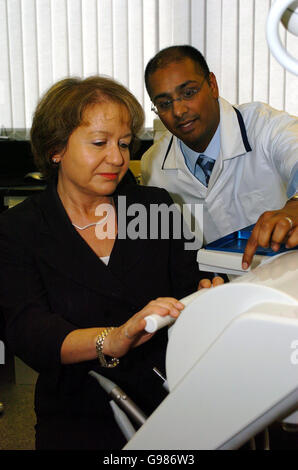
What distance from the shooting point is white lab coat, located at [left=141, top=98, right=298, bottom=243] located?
1795mm

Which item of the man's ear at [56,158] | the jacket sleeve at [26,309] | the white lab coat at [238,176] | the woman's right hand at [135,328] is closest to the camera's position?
the woman's right hand at [135,328]

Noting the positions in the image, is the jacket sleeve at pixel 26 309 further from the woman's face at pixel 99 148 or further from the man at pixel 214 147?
the man at pixel 214 147

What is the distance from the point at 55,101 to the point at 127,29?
229 cm

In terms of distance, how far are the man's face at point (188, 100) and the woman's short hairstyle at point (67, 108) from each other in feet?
1.47

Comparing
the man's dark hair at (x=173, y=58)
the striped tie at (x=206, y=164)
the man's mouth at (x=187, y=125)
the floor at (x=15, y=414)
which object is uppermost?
the man's dark hair at (x=173, y=58)

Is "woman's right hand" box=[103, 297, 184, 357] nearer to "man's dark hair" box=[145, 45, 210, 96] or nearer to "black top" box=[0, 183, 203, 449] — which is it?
"black top" box=[0, 183, 203, 449]

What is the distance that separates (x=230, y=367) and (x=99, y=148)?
72 cm

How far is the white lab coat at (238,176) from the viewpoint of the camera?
1795mm

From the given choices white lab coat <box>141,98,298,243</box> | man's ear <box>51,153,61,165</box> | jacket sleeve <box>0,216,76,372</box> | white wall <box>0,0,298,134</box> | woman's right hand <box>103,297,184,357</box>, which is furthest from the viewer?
white wall <box>0,0,298,134</box>

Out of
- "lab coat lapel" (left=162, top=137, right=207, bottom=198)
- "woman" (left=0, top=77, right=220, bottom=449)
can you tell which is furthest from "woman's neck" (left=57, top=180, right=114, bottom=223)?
"lab coat lapel" (left=162, top=137, right=207, bottom=198)

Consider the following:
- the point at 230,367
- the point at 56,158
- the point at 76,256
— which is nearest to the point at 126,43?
the point at 56,158

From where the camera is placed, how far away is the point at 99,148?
3.76 feet

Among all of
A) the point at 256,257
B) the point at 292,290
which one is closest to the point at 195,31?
the point at 256,257

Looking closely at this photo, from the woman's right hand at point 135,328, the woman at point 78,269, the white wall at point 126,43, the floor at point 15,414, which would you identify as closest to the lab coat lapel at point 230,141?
the woman at point 78,269
